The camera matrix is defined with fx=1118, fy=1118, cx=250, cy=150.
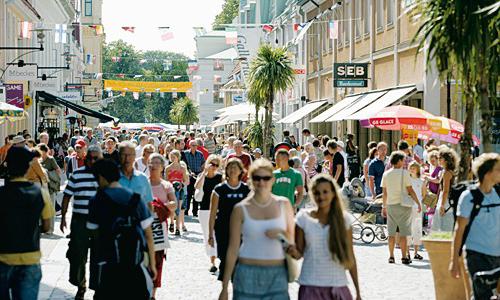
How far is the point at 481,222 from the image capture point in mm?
9586

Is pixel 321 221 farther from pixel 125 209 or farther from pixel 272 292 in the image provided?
pixel 125 209

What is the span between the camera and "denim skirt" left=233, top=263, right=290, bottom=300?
8180mm

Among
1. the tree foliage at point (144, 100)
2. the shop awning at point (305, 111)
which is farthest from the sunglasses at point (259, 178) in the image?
the tree foliage at point (144, 100)

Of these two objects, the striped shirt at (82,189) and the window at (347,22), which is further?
the window at (347,22)

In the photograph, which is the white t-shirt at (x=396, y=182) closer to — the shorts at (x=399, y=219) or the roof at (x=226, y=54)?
the shorts at (x=399, y=219)

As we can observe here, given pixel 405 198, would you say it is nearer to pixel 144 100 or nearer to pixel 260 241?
pixel 260 241

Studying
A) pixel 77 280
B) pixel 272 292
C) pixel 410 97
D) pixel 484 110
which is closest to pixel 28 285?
pixel 272 292

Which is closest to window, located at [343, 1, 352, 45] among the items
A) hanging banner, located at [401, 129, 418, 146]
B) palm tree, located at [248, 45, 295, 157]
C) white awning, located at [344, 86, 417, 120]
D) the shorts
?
palm tree, located at [248, 45, 295, 157]

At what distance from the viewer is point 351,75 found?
38094 millimetres

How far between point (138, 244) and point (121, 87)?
9051cm

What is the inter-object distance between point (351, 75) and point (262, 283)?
99.4ft

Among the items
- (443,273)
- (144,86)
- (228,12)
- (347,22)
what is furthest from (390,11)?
(228,12)

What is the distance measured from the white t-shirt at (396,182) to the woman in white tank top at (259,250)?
26.4 ft

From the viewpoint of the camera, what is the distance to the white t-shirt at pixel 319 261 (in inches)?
318
